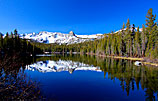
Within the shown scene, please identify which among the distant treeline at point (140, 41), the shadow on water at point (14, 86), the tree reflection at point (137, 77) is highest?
the distant treeline at point (140, 41)

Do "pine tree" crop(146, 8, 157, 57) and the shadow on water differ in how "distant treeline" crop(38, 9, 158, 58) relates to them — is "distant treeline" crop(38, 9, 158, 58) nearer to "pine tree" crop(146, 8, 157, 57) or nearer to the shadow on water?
"pine tree" crop(146, 8, 157, 57)

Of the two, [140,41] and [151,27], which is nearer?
[151,27]

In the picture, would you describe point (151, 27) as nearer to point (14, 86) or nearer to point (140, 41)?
point (140, 41)

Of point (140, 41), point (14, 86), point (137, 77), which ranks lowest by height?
point (137, 77)

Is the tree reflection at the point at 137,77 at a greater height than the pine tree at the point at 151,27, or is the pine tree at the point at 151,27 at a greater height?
the pine tree at the point at 151,27

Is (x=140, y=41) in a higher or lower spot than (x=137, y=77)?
higher

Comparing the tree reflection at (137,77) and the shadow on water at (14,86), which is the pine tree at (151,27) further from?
the shadow on water at (14,86)

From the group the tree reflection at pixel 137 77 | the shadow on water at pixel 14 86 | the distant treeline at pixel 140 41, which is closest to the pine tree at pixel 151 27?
the distant treeline at pixel 140 41

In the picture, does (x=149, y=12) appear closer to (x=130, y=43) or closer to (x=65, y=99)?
(x=130, y=43)

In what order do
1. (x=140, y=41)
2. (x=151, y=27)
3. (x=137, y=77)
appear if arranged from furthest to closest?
(x=140, y=41) → (x=151, y=27) → (x=137, y=77)

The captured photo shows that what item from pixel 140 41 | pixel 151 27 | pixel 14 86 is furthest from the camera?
pixel 140 41

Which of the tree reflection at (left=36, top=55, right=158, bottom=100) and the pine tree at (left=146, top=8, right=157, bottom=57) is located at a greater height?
the pine tree at (left=146, top=8, right=157, bottom=57)

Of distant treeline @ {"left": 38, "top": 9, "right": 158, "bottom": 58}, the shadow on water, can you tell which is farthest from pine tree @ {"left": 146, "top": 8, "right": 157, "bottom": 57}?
the shadow on water

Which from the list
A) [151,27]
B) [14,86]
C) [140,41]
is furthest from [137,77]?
[140,41]
